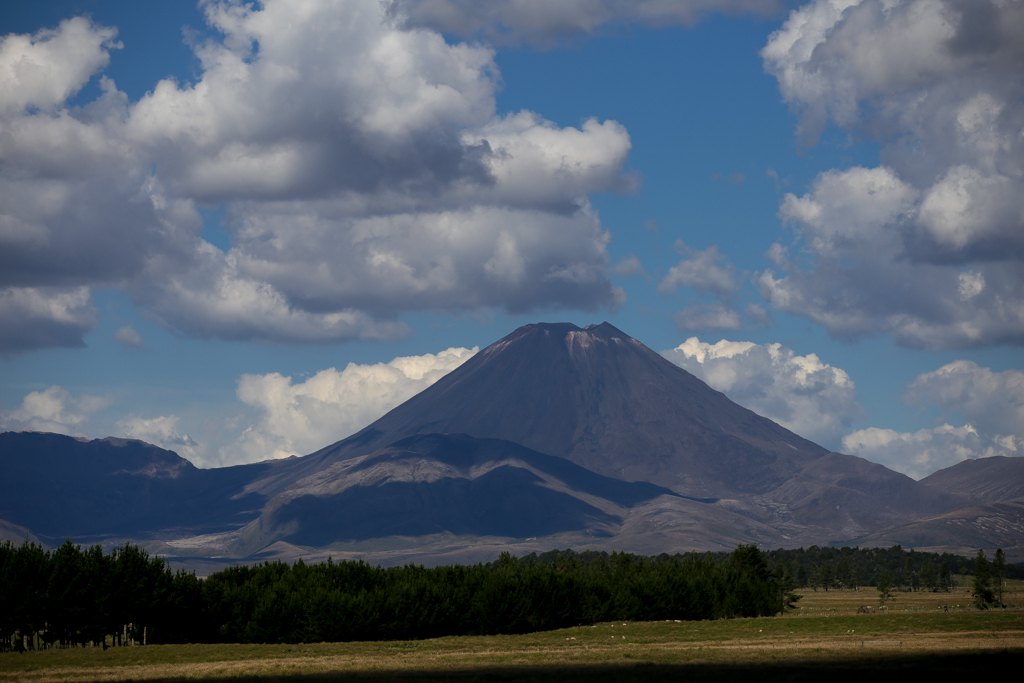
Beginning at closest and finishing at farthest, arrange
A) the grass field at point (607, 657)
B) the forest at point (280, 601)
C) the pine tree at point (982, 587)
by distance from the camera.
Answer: the grass field at point (607, 657) < the forest at point (280, 601) < the pine tree at point (982, 587)

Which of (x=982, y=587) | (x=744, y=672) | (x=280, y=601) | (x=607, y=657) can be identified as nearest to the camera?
(x=744, y=672)

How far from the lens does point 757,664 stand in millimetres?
48656

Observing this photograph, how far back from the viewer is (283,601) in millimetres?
77312

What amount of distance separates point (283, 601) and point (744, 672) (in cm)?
4319

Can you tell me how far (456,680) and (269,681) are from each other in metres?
8.71

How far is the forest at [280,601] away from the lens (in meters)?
69.5

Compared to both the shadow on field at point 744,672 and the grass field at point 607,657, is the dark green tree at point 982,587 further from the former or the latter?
the shadow on field at point 744,672

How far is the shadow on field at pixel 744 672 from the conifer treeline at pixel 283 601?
28138 mm

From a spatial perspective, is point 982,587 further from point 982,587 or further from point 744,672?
point 744,672

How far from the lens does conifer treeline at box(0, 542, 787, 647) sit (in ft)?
228

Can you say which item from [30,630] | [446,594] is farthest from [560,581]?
[30,630]

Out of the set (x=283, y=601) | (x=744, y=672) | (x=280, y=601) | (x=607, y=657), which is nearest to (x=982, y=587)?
(x=607, y=657)

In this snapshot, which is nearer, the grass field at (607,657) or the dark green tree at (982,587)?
the grass field at (607,657)

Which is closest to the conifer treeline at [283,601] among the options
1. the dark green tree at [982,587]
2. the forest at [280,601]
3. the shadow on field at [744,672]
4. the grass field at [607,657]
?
the forest at [280,601]
